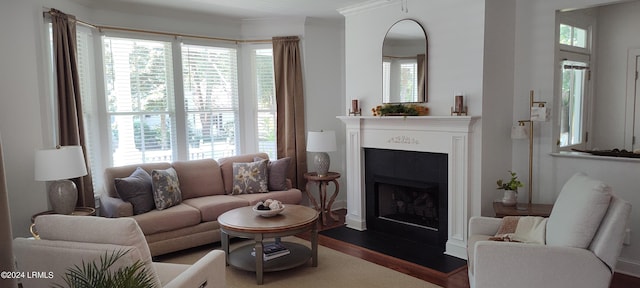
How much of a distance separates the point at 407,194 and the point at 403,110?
Answer: 1.00 metres

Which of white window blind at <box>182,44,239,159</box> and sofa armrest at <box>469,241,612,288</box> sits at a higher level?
white window blind at <box>182,44,239,159</box>

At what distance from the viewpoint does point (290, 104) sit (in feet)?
18.6

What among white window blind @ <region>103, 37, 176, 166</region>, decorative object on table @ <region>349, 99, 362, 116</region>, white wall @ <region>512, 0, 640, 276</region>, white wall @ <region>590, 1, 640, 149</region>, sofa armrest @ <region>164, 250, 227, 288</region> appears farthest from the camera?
decorative object on table @ <region>349, 99, 362, 116</region>

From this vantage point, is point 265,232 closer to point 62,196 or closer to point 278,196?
point 278,196

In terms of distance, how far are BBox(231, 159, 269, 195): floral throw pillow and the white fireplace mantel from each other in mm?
1060

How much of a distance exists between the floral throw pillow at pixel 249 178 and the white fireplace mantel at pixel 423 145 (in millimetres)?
1060

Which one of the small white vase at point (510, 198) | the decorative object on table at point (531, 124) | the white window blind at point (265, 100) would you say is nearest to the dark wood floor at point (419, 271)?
the small white vase at point (510, 198)

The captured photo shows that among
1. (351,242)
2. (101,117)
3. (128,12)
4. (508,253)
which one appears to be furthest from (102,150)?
(508,253)

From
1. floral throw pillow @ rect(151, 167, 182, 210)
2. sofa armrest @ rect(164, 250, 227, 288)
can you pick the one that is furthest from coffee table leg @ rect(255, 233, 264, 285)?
floral throw pillow @ rect(151, 167, 182, 210)

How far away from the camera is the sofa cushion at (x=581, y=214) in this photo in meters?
2.45

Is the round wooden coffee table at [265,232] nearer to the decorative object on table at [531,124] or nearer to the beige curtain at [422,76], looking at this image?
the beige curtain at [422,76]

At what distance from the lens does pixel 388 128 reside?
15.4ft

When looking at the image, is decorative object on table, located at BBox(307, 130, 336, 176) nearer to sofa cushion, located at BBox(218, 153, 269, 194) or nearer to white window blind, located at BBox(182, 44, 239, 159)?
sofa cushion, located at BBox(218, 153, 269, 194)

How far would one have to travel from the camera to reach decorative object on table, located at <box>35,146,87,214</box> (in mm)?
3518
